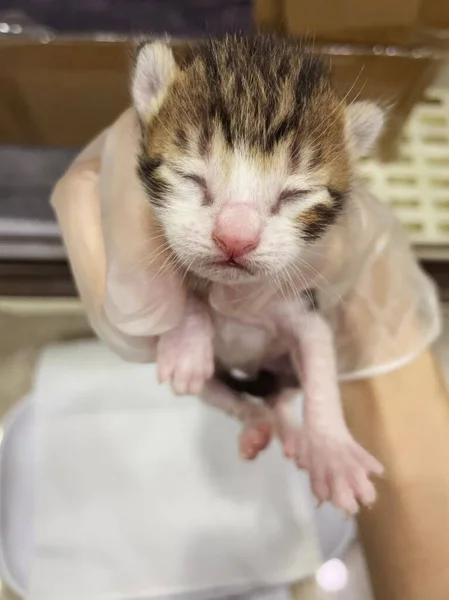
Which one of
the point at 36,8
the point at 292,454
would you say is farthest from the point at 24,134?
the point at 292,454

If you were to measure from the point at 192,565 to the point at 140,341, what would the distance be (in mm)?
511

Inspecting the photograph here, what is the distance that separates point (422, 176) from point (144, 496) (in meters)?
0.85

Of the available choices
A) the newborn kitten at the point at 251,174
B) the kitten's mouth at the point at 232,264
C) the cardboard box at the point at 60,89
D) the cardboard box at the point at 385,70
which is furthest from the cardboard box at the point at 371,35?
the kitten's mouth at the point at 232,264

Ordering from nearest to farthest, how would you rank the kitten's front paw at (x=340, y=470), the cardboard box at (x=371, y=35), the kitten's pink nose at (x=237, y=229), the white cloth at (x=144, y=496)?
the kitten's pink nose at (x=237, y=229) → the kitten's front paw at (x=340, y=470) → the cardboard box at (x=371, y=35) → the white cloth at (x=144, y=496)

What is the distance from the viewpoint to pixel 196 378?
0.68m

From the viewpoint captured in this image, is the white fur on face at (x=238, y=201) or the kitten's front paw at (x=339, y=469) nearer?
the white fur on face at (x=238, y=201)

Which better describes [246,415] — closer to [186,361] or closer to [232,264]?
[186,361]

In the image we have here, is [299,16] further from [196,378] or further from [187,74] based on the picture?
[196,378]

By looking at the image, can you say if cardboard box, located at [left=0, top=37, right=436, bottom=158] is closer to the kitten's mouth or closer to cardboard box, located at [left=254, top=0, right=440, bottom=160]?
cardboard box, located at [left=254, top=0, right=440, bottom=160]

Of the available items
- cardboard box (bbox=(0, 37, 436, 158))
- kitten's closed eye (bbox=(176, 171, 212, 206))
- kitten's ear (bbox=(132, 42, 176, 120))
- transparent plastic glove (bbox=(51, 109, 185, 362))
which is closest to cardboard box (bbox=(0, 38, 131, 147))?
cardboard box (bbox=(0, 37, 436, 158))

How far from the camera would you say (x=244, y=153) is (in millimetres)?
515

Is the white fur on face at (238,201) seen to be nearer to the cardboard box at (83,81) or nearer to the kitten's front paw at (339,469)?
the kitten's front paw at (339,469)

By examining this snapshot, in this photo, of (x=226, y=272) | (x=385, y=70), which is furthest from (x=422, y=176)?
(x=226, y=272)

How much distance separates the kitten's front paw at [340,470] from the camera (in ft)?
2.18
